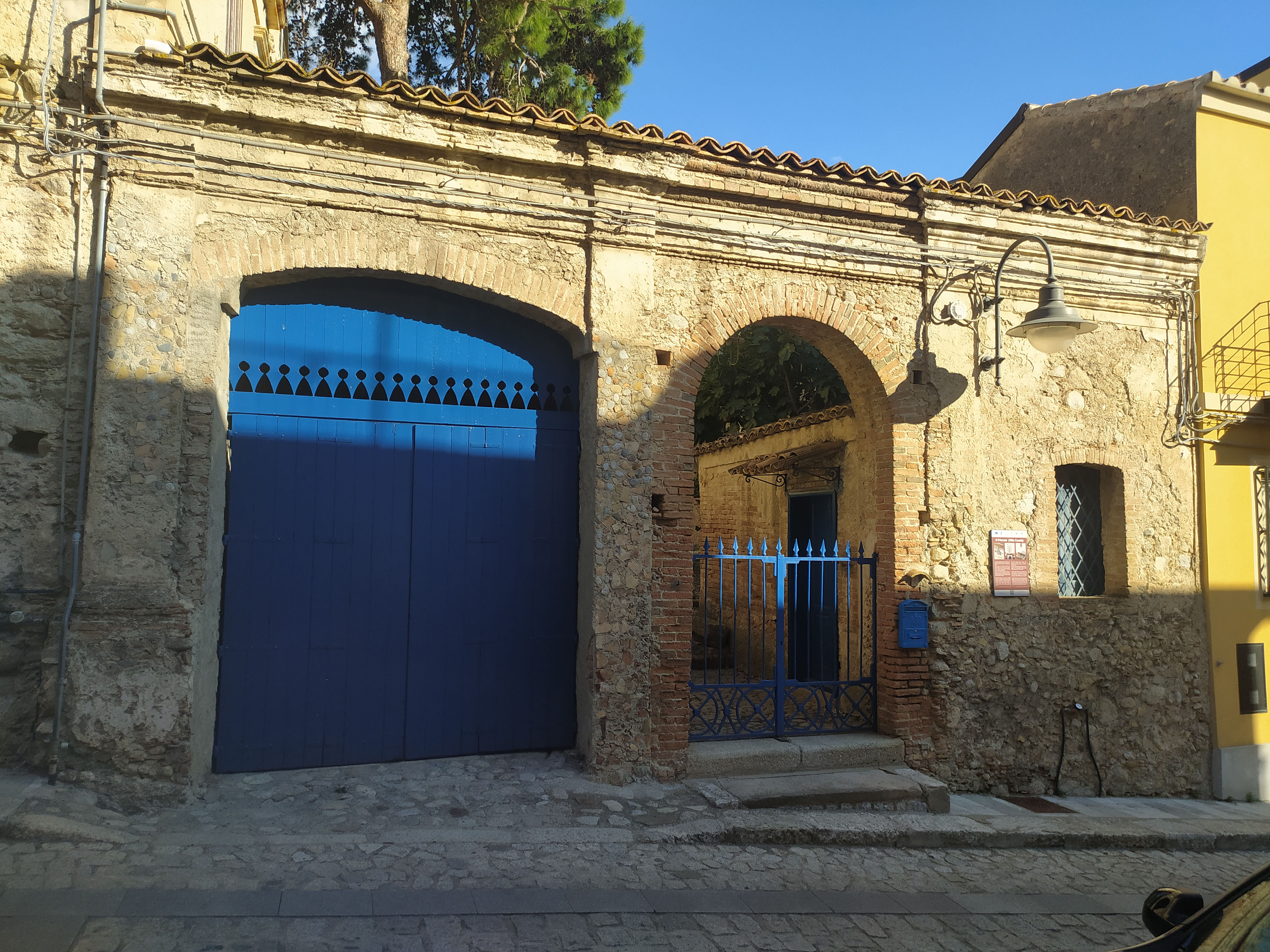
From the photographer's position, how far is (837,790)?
18.9ft

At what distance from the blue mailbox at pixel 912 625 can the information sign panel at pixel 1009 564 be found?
0.79 m

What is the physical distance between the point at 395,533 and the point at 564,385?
1.63m

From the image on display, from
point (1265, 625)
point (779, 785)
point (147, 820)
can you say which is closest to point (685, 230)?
point (779, 785)

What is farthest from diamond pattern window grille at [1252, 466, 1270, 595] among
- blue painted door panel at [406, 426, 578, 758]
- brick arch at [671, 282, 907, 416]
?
blue painted door panel at [406, 426, 578, 758]

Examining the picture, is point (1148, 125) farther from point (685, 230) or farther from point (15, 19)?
point (15, 19)

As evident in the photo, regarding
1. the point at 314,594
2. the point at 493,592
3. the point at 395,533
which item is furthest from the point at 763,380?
the point at 314,594

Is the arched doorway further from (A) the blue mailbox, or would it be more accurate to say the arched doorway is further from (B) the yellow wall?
(B) the yellow wall

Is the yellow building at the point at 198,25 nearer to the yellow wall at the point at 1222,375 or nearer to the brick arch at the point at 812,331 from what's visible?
the brick arch at the point at 812,331

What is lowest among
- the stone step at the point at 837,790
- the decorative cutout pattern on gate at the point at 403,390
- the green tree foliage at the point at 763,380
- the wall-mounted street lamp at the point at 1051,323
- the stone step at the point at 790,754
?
the stone step at the point at 837,790

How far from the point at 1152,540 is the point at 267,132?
789 cm

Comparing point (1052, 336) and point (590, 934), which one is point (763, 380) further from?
point (590, 934)

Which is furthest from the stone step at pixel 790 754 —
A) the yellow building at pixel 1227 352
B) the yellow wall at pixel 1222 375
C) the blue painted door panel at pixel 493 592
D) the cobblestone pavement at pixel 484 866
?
the yellow wall at pixel 1222 375

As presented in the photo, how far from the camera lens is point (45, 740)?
471 cm

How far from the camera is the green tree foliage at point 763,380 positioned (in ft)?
44.0
